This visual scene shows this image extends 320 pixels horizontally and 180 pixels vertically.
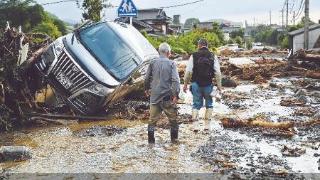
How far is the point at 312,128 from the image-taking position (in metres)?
9.04

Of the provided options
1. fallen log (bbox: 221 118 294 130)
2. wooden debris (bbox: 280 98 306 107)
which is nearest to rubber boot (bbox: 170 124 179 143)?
fallen log (bbox: 221 118 294 130)

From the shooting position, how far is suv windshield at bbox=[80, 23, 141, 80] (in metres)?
10.6

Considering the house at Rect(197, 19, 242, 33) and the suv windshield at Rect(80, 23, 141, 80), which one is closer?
the suv windshield at Rect(80, 23, 141, 80)

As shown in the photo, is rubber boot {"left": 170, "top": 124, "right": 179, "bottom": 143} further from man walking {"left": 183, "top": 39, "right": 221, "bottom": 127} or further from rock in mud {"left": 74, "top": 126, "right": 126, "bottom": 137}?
man walking {"left": 183, "top": 39, "right": 221, "bottom": 127}

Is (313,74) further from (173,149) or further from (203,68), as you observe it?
(173,149)

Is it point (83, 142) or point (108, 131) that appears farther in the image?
point (108, 131)

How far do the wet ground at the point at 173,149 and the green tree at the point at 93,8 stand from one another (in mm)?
12694

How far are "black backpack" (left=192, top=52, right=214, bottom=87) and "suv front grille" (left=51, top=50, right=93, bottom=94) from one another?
224cm

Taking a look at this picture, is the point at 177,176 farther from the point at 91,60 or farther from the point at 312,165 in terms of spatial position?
the point at 91,60

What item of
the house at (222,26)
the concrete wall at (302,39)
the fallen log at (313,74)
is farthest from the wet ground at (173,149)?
the house at (222,26)

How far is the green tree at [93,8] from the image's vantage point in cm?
2239

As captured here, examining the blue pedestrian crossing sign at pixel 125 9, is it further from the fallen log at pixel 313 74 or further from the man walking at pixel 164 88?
the man walking at pixel 164 88

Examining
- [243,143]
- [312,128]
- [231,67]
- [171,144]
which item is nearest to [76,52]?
[171,144]

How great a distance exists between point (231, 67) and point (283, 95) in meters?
8.13
